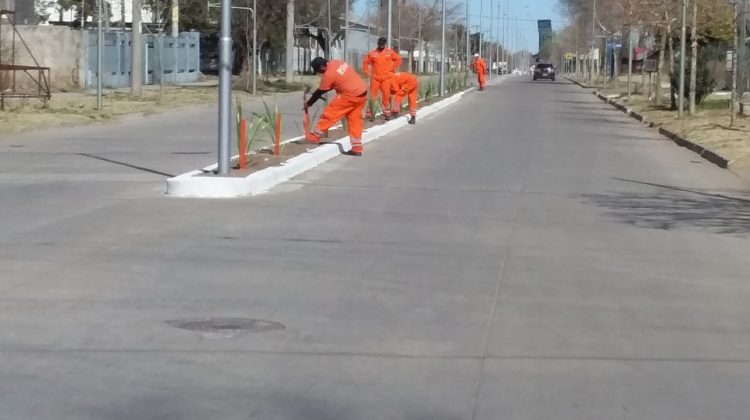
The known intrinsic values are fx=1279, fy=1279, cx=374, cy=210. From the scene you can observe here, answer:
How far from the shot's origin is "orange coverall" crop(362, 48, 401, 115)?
93.6 ft

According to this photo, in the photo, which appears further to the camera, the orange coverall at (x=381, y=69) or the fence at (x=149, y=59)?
the fence at (x=149, y=59)

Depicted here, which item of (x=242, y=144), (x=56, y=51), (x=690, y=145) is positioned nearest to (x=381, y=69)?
(x=690, y=145)

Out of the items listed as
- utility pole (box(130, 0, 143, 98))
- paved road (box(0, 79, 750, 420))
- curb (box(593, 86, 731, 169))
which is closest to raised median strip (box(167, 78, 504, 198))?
paved road (box(0, 79, 750, 420))

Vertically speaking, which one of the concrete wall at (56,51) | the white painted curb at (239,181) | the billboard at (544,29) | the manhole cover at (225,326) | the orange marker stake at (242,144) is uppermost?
the billboard at (544,29)

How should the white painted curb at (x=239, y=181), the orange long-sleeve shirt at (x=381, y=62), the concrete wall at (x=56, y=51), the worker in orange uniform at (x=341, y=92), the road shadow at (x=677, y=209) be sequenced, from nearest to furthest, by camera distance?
1. the road shadow at (x=677, y=209)
2. the white painted curb at (x=239, y=181)
3. the worker in orange uniform at (x=341, y=92)
4. the orange long-sleeve shirt at (x=381, y=62)
5. the concrete wall at (x=56, y=51)

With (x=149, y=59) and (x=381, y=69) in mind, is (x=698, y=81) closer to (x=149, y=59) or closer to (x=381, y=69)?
(x=381, y=69)

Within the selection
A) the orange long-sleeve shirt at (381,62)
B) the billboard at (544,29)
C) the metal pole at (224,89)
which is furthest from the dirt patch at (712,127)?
the billboard at (544,29)

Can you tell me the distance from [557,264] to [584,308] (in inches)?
75.1

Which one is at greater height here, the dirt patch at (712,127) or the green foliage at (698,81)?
the green foliage at (698,81)

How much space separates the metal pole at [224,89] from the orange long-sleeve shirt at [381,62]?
1298cm

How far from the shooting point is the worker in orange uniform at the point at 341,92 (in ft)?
65.1

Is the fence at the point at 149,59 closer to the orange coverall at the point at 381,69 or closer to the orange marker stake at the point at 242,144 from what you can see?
the orange coverall at the point at 381,69

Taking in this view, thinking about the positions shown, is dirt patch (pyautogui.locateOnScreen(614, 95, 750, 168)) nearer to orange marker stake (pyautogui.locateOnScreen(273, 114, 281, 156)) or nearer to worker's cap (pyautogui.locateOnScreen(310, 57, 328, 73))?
worker's cap (pyautogui.locateOnScreen(310, 57, 328, 73))

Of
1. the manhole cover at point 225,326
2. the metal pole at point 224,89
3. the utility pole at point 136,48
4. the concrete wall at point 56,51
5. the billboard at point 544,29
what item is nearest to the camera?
the manhole cover at point 225,326
